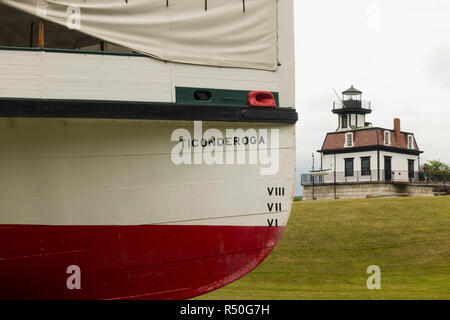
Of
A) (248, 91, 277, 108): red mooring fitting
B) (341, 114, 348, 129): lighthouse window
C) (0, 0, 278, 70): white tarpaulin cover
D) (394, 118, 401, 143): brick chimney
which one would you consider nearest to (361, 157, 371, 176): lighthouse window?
(394, 118, 401, 143): brick chimney

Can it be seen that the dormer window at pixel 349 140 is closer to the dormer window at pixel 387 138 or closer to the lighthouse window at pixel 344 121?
the dormer window at pixel 387 138

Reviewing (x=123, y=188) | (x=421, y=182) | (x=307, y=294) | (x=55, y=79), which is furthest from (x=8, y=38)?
(x=421, y=182)

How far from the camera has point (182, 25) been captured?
769 centimetres

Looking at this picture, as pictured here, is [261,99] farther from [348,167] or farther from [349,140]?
[349,140]

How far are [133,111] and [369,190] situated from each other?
42.6 metres

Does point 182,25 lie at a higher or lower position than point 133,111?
higher

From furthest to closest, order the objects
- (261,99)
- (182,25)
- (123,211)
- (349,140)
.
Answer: (349,140), (261,99), (182,25), (123,211)

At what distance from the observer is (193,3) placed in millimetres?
7754

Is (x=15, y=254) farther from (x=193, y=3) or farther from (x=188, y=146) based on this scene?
(x=193, y=3)

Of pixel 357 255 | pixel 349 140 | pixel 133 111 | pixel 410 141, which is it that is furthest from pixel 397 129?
pixel 133 111

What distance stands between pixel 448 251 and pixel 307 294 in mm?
7169

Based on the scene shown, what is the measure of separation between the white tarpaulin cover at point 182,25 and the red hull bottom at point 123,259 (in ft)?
7.85

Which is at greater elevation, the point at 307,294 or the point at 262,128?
the point at 262,128

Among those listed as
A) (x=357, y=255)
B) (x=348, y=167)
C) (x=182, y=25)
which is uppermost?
(x=182, y=25)
